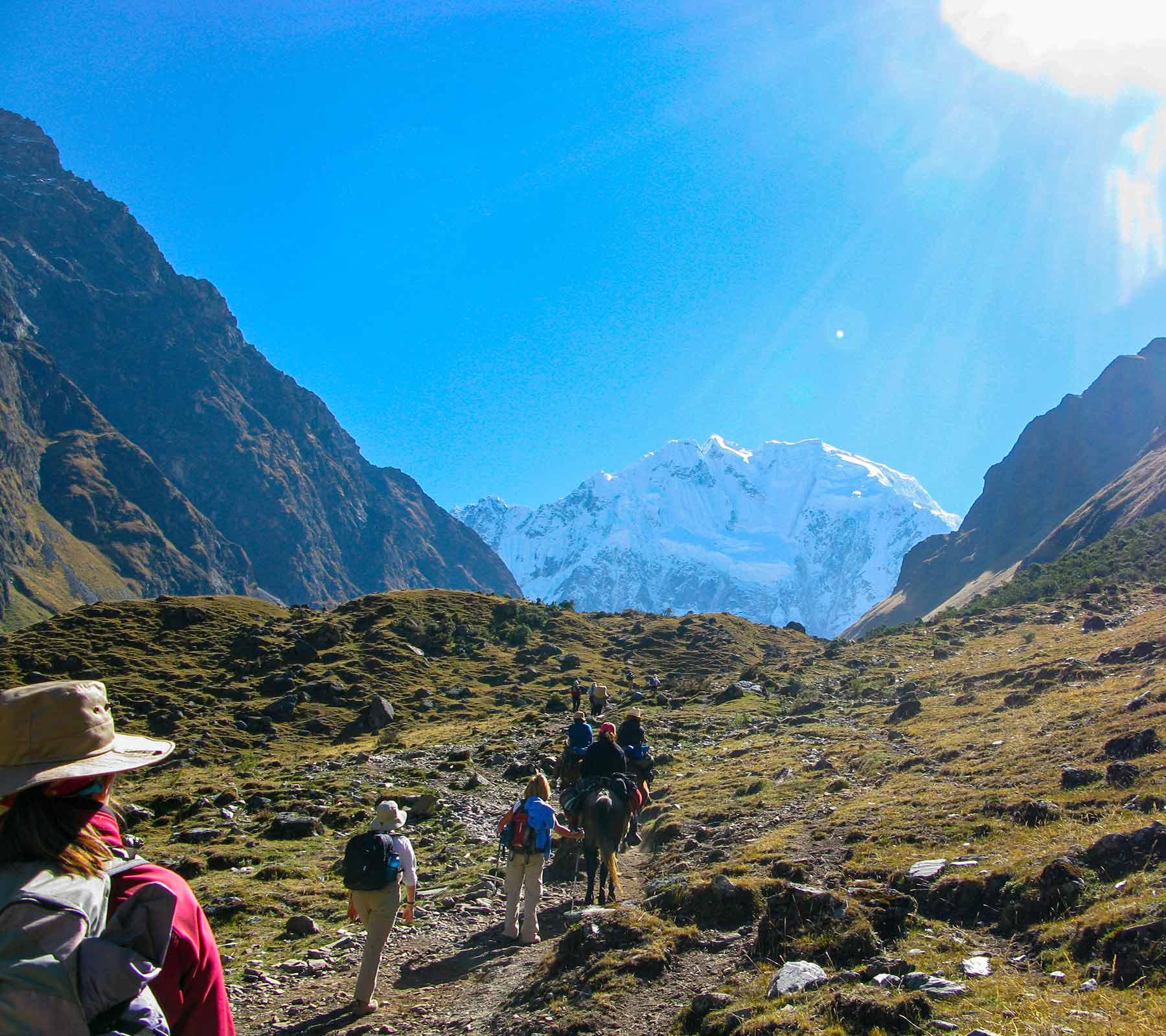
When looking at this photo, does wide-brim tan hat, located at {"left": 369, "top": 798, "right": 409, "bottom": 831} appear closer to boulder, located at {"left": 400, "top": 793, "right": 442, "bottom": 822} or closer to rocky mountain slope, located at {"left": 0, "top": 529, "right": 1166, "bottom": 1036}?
rocky mountain slope, located at {"left": 0, "top": 529, "right": 1166, "bottom": 1036}

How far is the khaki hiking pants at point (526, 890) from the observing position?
1130 centimetres

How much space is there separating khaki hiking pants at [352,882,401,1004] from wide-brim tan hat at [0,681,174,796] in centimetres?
674

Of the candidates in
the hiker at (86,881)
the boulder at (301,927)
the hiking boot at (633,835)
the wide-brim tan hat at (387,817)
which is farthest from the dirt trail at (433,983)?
the hiker at (86,881)

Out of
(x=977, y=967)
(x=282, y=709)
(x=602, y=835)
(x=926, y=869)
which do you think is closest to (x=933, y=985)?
(x=977, y=967)

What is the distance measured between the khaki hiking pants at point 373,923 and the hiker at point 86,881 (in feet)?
20.2

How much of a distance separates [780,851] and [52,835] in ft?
37.5

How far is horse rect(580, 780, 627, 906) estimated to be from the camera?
12.6 metres

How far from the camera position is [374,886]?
9078mm

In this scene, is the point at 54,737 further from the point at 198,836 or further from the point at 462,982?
the point at 198,836

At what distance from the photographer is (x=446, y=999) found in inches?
373

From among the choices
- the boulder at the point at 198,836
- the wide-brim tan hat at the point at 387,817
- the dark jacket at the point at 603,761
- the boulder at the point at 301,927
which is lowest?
the boulder at the point at 301,927

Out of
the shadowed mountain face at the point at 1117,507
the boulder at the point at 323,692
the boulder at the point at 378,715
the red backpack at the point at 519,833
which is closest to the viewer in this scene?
the red backpack at the point at 519,833

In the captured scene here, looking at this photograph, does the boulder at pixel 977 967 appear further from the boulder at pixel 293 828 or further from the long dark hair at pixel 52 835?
the boulder at pixel 293 828

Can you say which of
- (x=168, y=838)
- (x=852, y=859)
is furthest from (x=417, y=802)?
(x=852, y=859)
